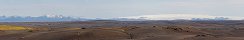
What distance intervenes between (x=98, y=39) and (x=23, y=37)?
6.67 meters

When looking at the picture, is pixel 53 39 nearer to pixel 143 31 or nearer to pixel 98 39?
pixel 98 39

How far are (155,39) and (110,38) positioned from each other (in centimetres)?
377

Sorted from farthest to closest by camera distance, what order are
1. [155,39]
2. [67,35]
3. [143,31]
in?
[143,31], [67,35], [155,39]

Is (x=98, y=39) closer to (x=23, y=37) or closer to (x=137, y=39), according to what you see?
(x=137, y=39)

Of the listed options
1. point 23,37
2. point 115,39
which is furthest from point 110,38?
point 23,37

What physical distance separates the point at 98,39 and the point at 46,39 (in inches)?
157

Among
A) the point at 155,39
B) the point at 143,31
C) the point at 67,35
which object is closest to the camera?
the point at 155,39

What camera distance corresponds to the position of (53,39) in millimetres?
37031

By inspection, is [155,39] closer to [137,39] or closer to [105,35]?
[137,39]

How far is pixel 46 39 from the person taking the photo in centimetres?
3728

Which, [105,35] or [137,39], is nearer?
[137,39]

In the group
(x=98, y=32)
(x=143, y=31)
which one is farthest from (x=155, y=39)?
(x=143, y=31)

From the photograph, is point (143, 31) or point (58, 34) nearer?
point (58, 34)

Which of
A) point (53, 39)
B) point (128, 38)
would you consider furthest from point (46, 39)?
point (128, 38)
